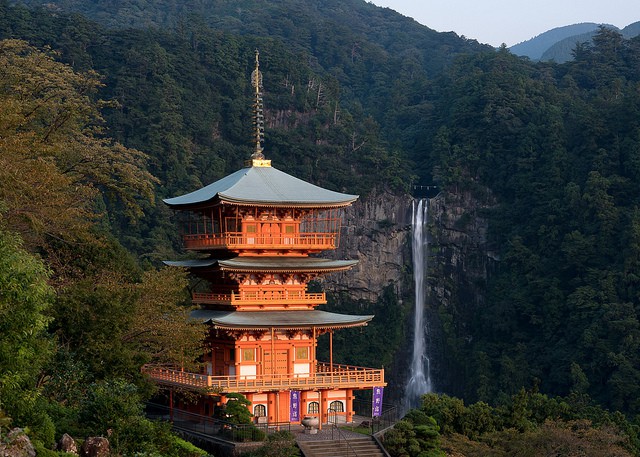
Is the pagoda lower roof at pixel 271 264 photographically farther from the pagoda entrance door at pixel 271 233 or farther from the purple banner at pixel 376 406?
the purple banner at pixel 376 406

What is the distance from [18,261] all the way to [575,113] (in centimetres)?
6154

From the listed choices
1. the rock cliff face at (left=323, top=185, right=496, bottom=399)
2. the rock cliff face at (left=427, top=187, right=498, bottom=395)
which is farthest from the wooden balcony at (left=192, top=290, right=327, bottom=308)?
the rock cliff face at (left=323, top=185, right=496, bottom=399)

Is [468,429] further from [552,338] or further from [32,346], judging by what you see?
[552,338]

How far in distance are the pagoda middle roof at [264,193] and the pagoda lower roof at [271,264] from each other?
1636 millimetres

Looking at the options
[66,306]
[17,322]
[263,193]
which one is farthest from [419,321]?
[17,322]

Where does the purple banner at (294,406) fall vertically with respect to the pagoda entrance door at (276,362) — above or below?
below

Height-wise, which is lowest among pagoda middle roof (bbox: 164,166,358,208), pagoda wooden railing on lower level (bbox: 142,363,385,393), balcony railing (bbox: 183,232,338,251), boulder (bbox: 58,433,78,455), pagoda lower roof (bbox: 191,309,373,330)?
pagoda wooden railing on lower level (bbox: 142,363,385,393)

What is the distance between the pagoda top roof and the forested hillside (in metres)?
2.91

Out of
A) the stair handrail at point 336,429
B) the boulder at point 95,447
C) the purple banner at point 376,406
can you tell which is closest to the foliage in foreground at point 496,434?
the purple banner at point 376,406

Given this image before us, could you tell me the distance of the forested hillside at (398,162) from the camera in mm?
35438

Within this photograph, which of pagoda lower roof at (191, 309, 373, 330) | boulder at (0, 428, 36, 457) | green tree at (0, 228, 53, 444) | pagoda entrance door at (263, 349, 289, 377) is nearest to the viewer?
boulder at (0, 428, 36, 457)

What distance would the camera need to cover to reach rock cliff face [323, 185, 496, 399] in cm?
7375

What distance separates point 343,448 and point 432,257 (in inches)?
1889

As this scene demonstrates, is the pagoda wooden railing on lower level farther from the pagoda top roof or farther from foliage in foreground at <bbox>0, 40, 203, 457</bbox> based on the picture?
the pagoda top roof
